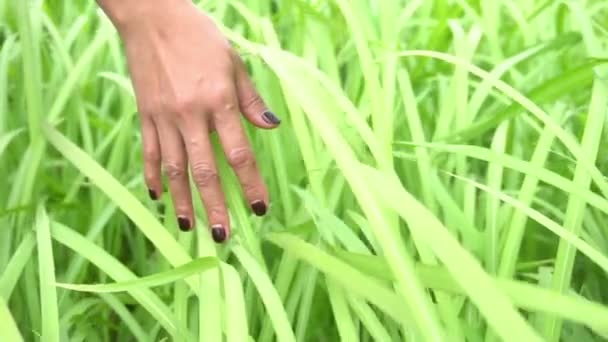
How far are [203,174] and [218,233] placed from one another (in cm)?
5

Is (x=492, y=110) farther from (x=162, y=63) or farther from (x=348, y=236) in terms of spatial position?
(x=162, y=63)

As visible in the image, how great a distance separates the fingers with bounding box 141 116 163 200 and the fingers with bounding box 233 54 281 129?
0.07m

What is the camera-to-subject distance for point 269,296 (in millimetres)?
581

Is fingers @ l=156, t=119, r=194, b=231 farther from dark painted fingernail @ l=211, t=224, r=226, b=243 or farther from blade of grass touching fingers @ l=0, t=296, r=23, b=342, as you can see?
blade of grass touching fingers @ l=0, t=296, r=23, b=342

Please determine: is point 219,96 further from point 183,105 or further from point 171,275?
point 171,275

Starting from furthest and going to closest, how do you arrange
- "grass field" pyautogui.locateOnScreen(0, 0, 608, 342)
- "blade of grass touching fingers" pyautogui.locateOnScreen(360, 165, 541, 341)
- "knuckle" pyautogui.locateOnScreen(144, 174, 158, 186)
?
1. "knuckle" pyautogui.locateOnScreen(144, 174, 158, 186)
2. "grass field" pyautogui.locateOnScreen(0, 0, 608, 342)
3. "blade of grass touching fingers" pyautogui.locateOnScreen(360, 165, 541, 341)

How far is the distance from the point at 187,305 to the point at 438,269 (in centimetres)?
22

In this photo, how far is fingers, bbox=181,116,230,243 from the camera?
60cm

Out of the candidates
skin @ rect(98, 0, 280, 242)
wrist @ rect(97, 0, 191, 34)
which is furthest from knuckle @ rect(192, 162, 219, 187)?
wrist @ rect(97, 0, 191, 34)

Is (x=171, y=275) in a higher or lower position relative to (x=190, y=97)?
lower

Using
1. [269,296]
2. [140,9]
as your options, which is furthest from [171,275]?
[140,9]

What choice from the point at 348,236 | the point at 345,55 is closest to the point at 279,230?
the point at 348,236

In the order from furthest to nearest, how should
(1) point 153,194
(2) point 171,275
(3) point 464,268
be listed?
1. (1) point 153,194
2. (2) point 171,275
3. (3) point 464,268

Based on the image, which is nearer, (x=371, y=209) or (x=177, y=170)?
(x=371, y=209)
